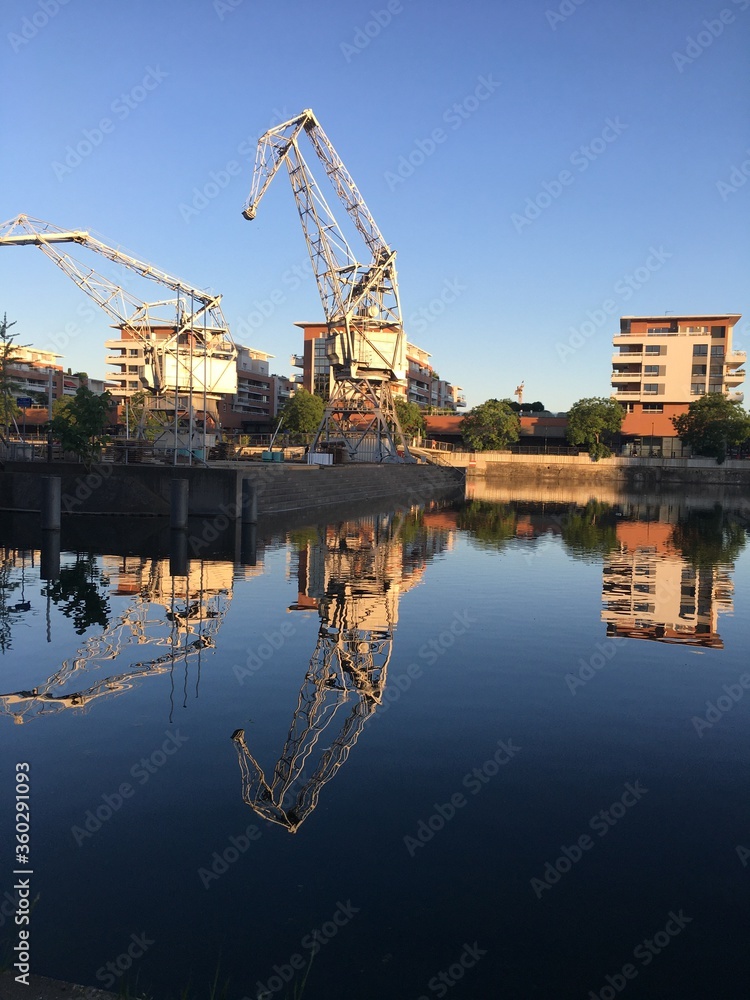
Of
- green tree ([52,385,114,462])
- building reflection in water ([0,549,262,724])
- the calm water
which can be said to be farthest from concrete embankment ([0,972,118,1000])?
green tree ([52,385,114,462])

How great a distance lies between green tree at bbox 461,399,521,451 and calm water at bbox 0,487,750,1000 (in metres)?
92.2

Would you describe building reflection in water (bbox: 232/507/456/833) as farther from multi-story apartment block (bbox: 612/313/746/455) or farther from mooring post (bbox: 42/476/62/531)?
multi-story apartment block (bbox: 612/313/746/455)

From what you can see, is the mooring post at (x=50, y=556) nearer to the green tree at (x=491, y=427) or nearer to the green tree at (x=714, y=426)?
the green tree at (x=714, y=426)

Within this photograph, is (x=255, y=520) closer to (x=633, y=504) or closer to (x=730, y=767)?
(x=730, y=767)

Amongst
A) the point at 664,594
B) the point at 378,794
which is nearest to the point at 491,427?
the point at 664,594

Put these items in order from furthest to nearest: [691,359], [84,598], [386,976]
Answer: [691,359]
[84,598]
[386,976]

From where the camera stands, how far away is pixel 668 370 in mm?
107062

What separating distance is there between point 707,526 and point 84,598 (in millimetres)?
33510

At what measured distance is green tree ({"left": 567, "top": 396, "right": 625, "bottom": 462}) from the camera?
4031 inches

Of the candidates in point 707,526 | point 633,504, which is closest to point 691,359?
point 633,504

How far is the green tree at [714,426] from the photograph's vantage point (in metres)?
94.2

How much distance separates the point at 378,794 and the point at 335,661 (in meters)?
5.09

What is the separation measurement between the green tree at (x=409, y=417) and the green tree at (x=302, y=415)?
35.2 feet

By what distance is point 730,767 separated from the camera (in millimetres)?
9234
